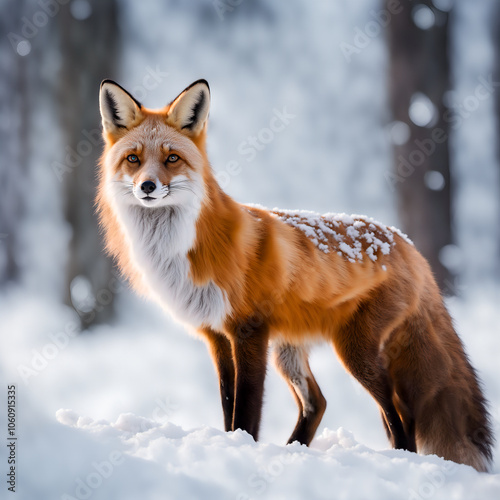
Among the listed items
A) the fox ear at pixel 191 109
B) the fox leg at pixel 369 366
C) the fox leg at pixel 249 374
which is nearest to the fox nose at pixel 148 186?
the fox ear at pixel 191 109

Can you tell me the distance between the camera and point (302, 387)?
3.37 meters

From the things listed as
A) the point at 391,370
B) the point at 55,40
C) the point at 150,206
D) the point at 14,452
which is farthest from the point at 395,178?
the point at 14,452

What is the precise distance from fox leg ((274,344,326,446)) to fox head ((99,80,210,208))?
1355 millimetres

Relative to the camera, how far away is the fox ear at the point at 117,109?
2.72 meters

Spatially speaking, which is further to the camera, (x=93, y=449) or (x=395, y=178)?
(x=395, y=178)

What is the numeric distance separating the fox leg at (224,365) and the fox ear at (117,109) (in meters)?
1.24

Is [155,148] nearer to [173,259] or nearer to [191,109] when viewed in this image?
[191,109]

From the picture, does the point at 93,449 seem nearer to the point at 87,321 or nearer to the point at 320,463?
the point at 320,463

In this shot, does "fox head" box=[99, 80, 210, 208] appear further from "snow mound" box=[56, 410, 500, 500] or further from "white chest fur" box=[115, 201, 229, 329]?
"snow mound" box=[56, 410, 500, 500]

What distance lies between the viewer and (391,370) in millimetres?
3135

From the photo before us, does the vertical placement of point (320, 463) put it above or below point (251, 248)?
below

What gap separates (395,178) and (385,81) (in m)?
0.91

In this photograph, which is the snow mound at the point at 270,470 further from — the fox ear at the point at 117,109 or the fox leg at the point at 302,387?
the fox ear at the point at 117,109

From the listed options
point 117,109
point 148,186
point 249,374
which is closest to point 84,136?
point 117,109
